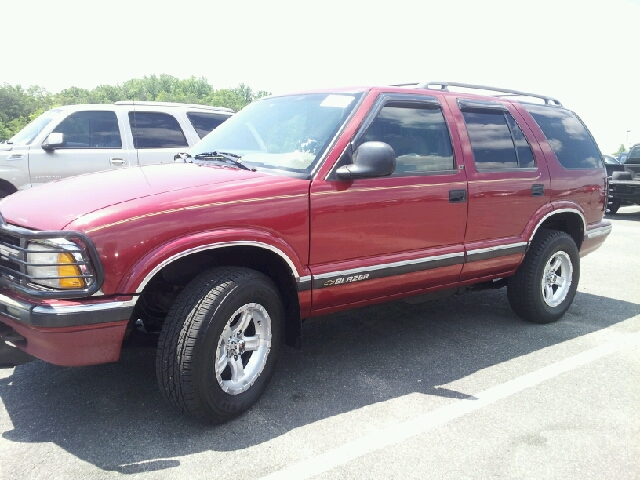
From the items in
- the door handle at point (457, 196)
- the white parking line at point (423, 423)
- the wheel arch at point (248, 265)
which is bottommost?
the white parking line at point (423, 423)

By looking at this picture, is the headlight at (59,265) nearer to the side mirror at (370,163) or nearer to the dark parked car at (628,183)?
Result: the side mirror at (370,163)

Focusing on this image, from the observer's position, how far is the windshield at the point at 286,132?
12.2ft

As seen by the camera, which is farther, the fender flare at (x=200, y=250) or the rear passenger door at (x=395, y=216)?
the rear passenger door at (x=395, y=216)

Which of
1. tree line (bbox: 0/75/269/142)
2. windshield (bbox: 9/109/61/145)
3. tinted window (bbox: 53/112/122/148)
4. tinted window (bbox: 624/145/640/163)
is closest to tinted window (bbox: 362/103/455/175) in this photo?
tinted window (bbox: 53/112/122/148)

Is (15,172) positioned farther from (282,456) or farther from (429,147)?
(282,456)

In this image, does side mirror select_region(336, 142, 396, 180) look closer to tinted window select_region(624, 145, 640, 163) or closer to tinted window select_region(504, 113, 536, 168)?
tinted window select_region(504, 113, 536, 168)

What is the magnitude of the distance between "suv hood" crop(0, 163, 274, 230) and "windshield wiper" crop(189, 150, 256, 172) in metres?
0.10

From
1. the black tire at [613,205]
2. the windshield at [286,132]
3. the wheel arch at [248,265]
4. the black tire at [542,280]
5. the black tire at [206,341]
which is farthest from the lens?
the black tire at [613,205]

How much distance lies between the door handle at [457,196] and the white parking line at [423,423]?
1.30 meters

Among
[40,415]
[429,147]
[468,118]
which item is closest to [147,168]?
[40,415]

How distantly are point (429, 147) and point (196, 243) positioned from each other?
1981mm

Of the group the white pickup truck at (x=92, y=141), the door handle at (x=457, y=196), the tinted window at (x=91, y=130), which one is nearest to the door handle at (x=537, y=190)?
the door handle at (x=457, y=196)

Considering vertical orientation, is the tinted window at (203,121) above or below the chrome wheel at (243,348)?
above

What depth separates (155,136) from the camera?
8789mm
